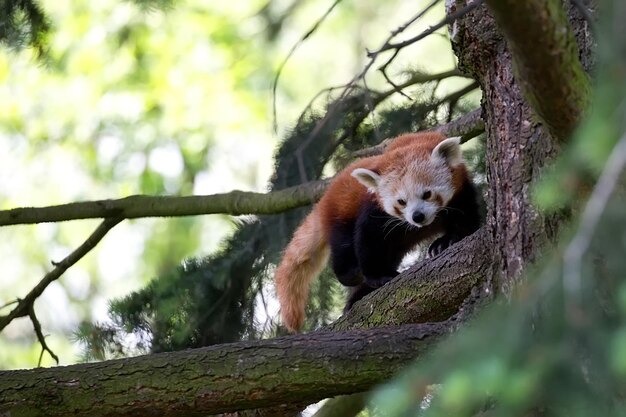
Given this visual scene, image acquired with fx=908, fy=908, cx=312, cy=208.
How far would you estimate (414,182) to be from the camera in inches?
151

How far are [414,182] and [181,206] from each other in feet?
3.21

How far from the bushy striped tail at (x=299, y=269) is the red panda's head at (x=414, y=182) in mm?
298

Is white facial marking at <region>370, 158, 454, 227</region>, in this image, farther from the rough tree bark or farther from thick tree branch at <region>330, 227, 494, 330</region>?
the rough tree bark

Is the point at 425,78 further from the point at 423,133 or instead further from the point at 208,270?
Answer: the point at 208,270

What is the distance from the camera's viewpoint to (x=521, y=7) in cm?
149

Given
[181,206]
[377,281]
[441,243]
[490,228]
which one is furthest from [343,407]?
[490,228]

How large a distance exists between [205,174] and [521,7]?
725 cm

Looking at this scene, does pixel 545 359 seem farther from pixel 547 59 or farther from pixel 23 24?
pixel 23 24

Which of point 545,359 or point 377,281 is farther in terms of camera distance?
point 377,281

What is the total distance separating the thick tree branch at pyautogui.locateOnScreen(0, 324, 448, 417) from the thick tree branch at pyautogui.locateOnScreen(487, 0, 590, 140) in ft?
2.53

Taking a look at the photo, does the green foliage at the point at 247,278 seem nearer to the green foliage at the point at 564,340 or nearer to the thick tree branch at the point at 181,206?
the thick tree branch at the point at 181,206

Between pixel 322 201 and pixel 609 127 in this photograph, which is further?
pixel 322 201

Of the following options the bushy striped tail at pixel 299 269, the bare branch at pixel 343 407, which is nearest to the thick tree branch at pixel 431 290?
the bare branch at pixel 343 407

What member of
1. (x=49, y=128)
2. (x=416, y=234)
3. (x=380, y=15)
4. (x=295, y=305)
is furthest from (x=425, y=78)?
(x=49, y=128)
